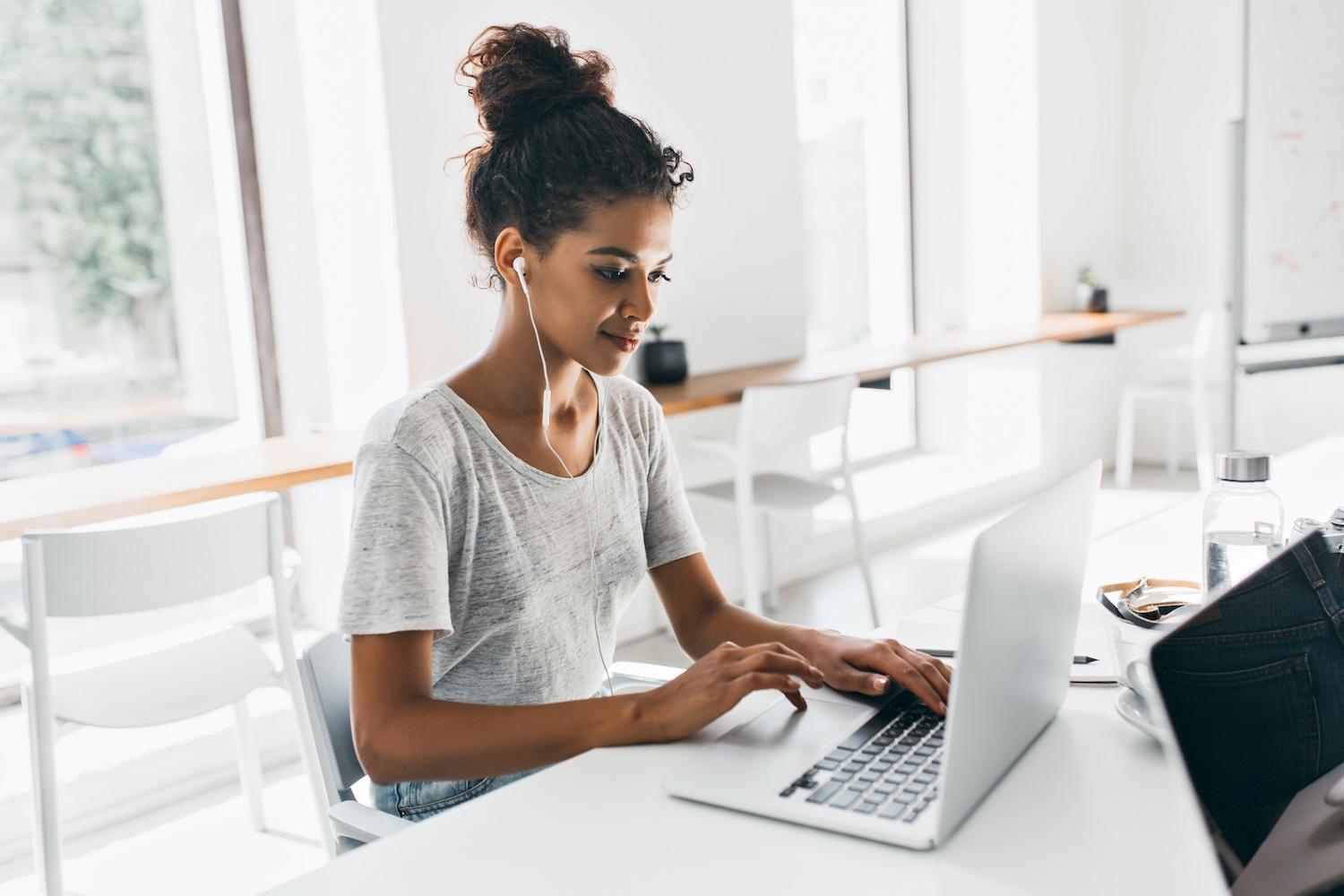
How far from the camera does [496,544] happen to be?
1270 mm

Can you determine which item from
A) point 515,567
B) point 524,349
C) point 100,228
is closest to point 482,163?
point 524,349

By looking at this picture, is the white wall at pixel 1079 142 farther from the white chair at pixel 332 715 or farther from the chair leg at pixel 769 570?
the white chair at pixel 332 715

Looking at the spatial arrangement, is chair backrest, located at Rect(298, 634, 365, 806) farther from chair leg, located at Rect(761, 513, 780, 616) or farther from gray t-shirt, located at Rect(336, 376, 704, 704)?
chair leg, located at Rect(761, 513, 780, 616)

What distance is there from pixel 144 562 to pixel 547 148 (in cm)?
105

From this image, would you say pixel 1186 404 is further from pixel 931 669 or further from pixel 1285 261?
pixel 931 669

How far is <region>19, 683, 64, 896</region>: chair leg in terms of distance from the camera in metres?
1.92

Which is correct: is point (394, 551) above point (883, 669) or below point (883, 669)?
above

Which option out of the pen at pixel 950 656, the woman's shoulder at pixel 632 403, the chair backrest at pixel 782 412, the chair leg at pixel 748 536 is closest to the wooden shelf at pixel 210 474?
the chair backrest at pixel 782 412

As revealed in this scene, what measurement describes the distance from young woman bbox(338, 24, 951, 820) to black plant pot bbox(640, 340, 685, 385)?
1.87 meters

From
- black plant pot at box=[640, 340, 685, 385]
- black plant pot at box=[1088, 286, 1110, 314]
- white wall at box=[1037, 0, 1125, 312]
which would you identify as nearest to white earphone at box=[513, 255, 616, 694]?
black plant pot at box=[640, 340, 685, 385]

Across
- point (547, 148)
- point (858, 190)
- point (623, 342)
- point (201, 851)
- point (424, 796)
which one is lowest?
point (201, 851)

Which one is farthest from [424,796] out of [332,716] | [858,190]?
[858,190]

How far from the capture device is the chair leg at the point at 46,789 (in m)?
1.92

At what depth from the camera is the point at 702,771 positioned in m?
0.95
